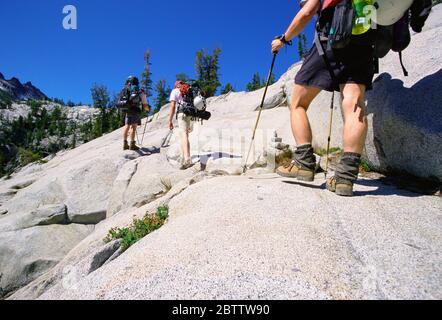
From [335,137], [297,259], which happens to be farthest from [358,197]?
[335,137]

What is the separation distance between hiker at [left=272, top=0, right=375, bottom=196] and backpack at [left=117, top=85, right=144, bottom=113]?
25.8ft

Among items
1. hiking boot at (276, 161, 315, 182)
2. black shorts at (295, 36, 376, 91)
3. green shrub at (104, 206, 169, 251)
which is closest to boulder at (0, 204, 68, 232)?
green shrub at (104, 206, 169, 251)

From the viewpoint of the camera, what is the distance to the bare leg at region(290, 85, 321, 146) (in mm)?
3969

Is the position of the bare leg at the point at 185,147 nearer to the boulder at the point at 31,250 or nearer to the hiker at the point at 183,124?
the hiker at the point at 183,124

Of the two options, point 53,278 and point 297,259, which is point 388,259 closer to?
point 297,259

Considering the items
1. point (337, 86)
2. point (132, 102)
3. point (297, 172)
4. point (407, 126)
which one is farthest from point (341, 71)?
point (132, 102)

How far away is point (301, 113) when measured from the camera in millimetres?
4039

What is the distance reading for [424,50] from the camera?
5520 millimetres

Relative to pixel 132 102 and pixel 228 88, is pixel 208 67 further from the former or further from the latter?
pixel 132 102

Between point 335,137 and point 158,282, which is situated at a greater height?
point 335,137

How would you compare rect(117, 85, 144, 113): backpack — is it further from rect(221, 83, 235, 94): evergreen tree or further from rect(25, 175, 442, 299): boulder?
rect(221, 83, 235, 94): evergreen tree

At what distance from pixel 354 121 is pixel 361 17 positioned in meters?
1.21

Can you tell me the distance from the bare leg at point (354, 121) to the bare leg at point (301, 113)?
1.61 feet
